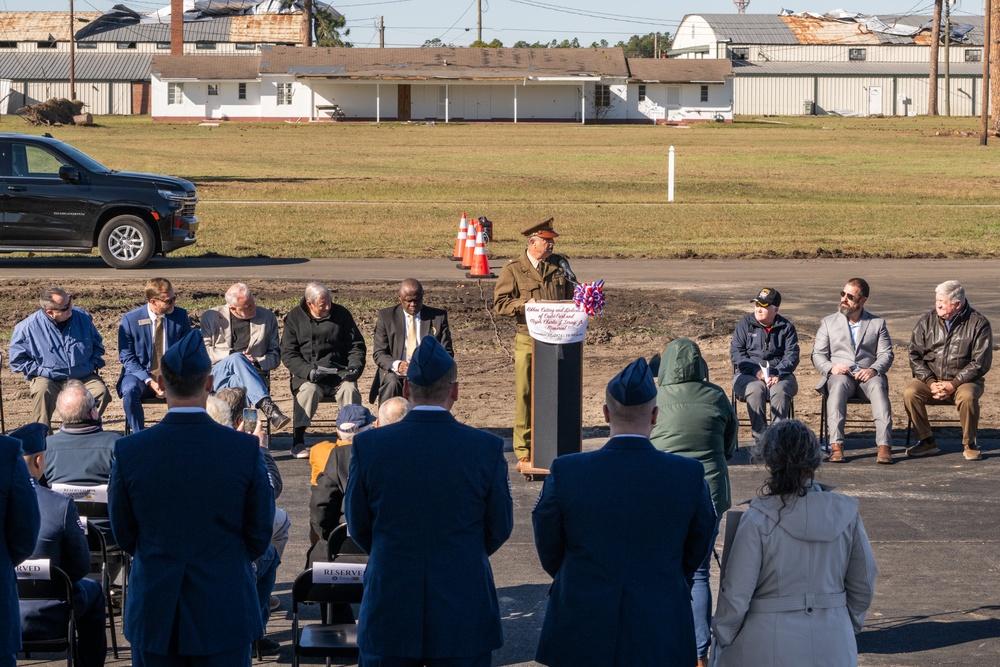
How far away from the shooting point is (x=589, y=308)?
31.5 feet

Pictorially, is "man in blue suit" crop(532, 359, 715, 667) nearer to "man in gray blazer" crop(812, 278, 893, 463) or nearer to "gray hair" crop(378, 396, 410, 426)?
"gray hair" crop(378, 396, 410, 426)

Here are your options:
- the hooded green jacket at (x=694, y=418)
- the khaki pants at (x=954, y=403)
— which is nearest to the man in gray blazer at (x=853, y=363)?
the khaki pants at (x=954, y=403)

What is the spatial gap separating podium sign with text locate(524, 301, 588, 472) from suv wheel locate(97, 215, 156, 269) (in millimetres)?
12426

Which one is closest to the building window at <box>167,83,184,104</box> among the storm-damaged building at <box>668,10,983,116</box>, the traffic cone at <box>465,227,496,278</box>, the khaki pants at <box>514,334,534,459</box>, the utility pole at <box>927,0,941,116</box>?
the storm-damaged building at <box>668,10,983,116</box>

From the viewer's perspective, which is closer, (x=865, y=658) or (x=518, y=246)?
(x=865, y=658)

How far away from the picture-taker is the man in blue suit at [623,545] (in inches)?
164

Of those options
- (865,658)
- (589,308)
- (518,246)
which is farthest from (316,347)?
(518,246)

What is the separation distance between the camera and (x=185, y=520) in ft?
14.2

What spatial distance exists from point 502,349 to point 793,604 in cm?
999

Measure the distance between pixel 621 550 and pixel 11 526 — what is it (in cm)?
230

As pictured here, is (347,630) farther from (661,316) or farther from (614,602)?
(661,316)

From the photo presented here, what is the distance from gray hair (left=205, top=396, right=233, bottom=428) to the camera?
19.0 feet

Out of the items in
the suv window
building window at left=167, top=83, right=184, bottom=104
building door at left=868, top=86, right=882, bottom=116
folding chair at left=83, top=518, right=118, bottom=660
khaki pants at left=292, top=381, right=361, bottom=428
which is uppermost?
building door at left=868, top=86, right=882, bottom=116

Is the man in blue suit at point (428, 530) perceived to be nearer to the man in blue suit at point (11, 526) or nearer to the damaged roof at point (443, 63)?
the man in blue suit at point (11, 526)
